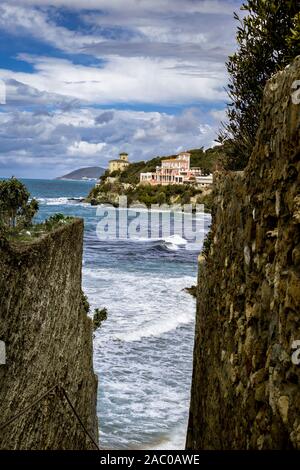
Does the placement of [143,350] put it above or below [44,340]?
below

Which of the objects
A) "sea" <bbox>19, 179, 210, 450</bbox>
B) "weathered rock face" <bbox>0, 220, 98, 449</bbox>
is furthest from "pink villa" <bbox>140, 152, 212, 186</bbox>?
"weathered rock face" <bbox>0, 220, 98, 449</bbox>

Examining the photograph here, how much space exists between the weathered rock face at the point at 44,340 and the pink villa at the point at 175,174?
385ft

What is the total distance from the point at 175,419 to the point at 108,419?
7.47ft

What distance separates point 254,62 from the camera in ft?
46.7

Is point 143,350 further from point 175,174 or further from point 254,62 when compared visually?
point 175,174

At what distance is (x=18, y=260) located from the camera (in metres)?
9.86

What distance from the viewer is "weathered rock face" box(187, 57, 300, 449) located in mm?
5879

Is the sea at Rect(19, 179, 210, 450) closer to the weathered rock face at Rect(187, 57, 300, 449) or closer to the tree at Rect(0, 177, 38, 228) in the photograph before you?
the tree at Rect(0, 177, 38, 228)

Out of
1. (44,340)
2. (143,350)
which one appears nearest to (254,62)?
(44,340)

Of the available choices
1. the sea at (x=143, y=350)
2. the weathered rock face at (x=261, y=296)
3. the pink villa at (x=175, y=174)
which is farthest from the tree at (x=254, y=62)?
the pink villa at (x=175, y=174)

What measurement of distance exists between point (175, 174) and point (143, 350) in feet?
376

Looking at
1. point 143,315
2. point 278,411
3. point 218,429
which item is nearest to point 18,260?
point 218,429
